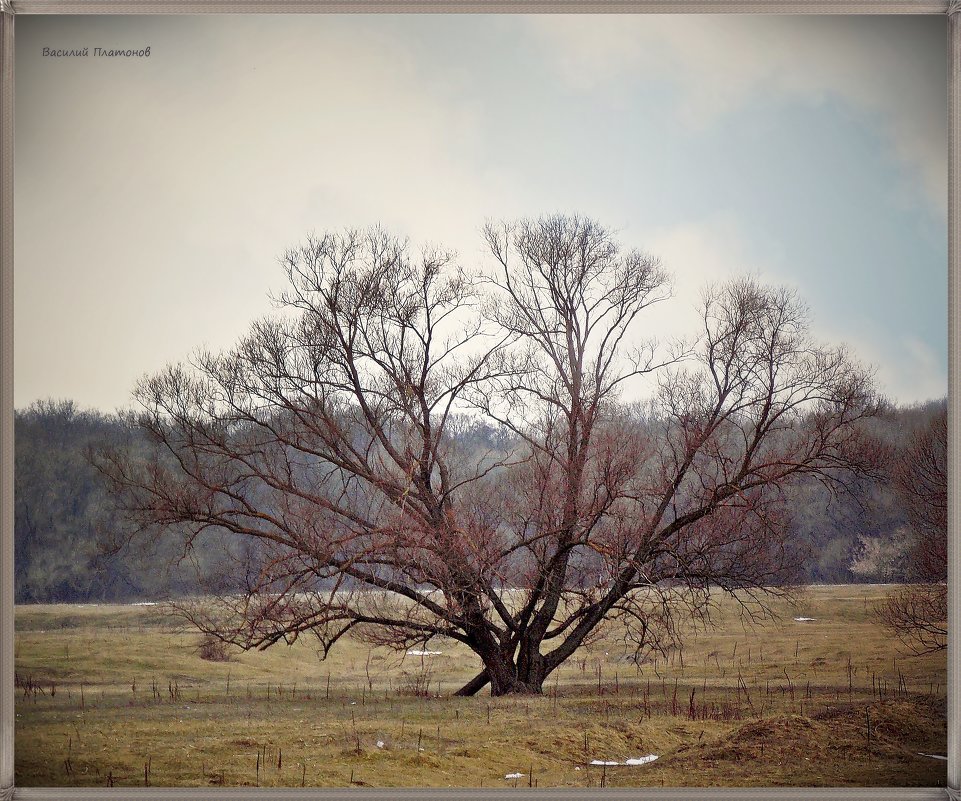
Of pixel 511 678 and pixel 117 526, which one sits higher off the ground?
pixel 117 526

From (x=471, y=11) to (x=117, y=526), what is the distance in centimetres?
528

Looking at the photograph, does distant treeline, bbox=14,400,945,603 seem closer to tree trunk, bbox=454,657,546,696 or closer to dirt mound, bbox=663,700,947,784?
dirt mound, bbox=663,700,947,784

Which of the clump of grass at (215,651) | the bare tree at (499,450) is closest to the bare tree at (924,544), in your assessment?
the bare tree at (499,450)

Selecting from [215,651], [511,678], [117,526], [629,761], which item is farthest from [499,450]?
[117,526]

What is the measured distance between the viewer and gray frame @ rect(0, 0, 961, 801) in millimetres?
6391

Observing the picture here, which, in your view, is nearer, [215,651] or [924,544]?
[924,544]

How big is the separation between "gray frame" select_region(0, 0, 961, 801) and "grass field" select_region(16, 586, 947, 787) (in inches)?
4.5

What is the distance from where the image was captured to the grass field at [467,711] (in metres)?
6.57

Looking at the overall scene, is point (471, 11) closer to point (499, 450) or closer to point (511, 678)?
point (499, 450)

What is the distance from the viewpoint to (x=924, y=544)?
7383 mm

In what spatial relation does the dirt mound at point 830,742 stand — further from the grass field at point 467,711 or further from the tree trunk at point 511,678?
the tree trunk at point 511,678

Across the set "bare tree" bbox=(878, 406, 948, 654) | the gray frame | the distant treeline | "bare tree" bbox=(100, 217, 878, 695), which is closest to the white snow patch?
the gray frame

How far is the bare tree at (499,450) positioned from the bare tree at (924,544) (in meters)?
0.40

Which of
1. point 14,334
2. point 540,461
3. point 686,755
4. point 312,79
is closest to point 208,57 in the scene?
point 312,79
